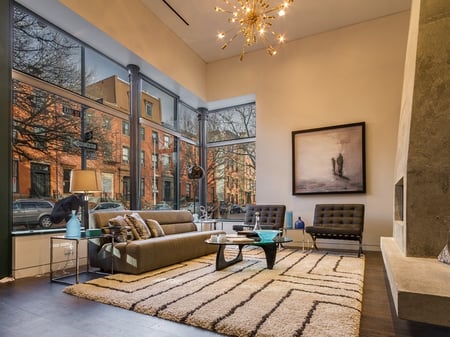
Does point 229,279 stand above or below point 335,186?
below

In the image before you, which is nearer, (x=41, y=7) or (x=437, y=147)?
(x=437, y=147)

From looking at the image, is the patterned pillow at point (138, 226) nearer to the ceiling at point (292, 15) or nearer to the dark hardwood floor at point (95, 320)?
the dark hardwood floor at point (95, 320)

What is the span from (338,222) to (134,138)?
158 inches

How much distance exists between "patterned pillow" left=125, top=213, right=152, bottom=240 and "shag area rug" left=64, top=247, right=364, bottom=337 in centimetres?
56

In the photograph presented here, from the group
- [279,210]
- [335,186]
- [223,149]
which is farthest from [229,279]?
[223,149]

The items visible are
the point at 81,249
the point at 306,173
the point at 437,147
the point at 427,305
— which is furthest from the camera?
the point at 306,173

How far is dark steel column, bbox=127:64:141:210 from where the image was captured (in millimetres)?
5512

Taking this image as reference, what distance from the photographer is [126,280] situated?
3.31m

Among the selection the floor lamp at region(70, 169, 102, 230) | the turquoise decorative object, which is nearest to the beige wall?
the turquoise decorative object

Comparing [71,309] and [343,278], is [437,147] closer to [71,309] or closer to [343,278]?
[343,278]

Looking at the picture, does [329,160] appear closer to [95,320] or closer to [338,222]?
[338,222]

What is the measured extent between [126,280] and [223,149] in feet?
16.2

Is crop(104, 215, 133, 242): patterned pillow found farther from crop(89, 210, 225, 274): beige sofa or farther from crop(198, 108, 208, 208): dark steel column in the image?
crop(198, 108, 208, 208): dark steel column

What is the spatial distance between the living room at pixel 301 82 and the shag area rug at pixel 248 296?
2.20 metres
